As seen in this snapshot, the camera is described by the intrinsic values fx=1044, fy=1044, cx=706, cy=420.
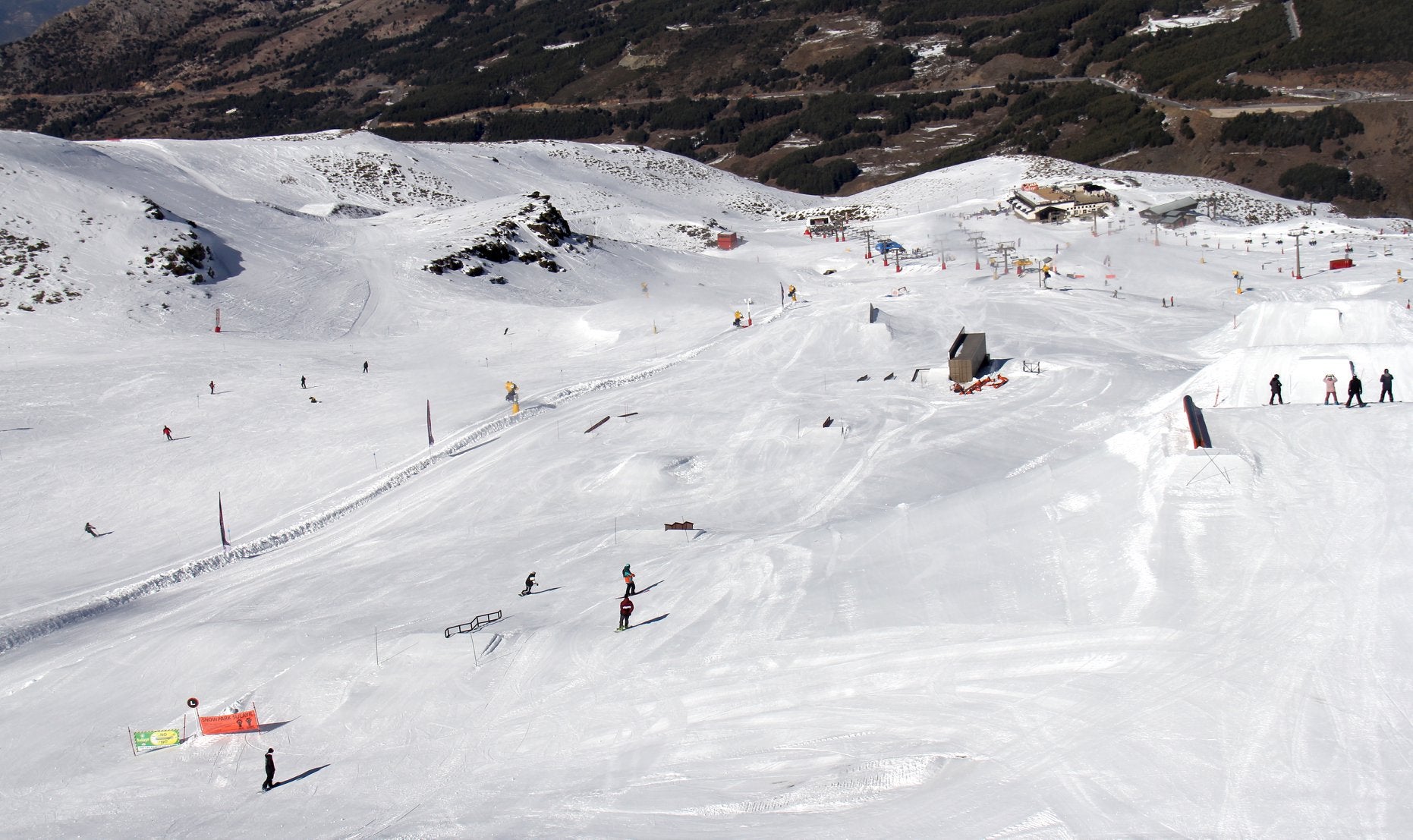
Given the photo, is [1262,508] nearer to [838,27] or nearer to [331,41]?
[838,27]

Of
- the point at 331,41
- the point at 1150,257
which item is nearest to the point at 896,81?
the point at 1150,257

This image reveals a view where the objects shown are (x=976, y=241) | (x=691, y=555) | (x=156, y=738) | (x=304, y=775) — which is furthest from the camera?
(x=976, y=241)

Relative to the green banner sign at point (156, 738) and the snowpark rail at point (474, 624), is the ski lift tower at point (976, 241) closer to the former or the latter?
the snowpark rail at point (474, 624)

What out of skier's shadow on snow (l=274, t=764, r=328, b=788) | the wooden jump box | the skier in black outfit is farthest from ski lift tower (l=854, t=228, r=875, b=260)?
skier's shadow on snow (l=274, t=764, r=328, b=788)

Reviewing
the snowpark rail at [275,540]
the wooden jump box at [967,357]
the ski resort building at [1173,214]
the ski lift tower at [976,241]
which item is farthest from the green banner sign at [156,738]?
the ski resort building at [1173,214]

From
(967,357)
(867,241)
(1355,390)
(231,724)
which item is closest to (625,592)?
(231,724)

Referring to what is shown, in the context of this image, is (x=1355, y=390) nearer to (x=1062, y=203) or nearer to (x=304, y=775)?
(x=304, y=775)
